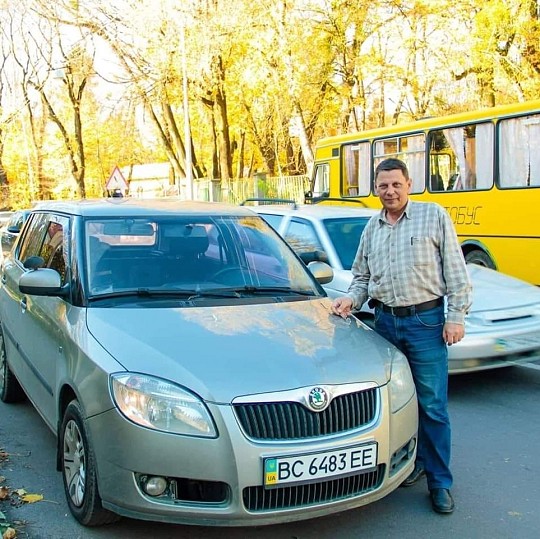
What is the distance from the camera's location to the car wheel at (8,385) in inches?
218

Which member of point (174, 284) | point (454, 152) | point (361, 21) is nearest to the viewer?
point (174, 284)

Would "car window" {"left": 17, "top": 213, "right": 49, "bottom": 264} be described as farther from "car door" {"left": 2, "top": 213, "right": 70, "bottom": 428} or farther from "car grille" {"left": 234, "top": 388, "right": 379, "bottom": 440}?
"car grille" {"left": 234, "top": 388, "right": 379, "bottom": 440}

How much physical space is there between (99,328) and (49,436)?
65.0 inches

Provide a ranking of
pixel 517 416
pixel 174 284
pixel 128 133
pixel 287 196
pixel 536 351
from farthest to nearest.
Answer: pixel 128 133 → pixel 287 196 → pixel 536 351 → pixel 517 416 → pixel 174 284

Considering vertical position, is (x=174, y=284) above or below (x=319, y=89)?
below

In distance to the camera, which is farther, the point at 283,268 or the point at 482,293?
the point at 482,293

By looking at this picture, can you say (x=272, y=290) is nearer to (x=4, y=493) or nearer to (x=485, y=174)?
(x=4, y=493)

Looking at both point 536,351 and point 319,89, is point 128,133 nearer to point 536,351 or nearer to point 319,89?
point 319,89

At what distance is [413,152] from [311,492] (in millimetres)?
9924

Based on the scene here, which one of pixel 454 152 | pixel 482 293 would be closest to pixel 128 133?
pixel 454 152

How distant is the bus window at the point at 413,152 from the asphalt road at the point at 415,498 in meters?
7.15

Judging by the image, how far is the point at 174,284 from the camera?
4141mm

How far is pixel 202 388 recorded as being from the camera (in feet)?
9.95

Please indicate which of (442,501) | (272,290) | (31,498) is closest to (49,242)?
(272,290)
